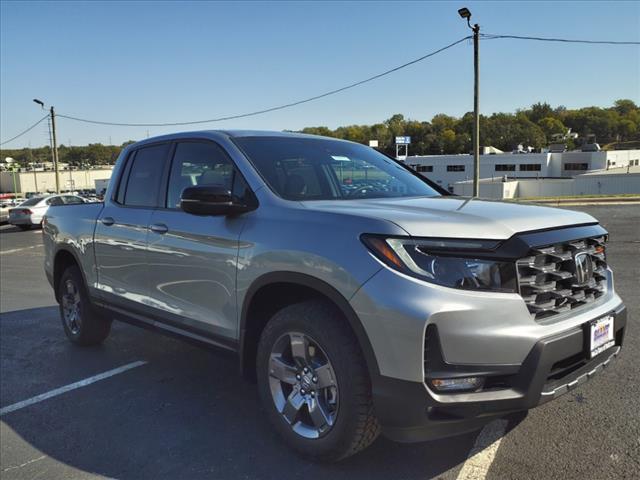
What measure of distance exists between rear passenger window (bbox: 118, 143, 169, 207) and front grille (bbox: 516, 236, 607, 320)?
9.18ft

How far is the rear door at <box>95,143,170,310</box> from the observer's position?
4.13 m

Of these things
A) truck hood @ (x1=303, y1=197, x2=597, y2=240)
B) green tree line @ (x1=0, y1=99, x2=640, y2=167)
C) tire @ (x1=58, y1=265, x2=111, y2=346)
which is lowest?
tire @ (x1=58, y1=265, x2=111, y2=346)

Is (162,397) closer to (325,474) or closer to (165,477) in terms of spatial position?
(165,477)

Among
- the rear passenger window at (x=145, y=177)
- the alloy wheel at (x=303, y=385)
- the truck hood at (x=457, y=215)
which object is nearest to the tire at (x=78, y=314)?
the rear passenger window at (x=145, y=177)

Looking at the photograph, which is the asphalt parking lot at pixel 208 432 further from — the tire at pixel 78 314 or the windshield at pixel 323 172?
the windshield at pixel 323 172

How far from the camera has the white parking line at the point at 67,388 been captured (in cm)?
396

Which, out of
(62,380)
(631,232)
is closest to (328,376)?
(62,380)

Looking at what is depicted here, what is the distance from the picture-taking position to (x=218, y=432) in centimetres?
339

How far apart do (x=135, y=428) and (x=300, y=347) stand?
54.5 inches

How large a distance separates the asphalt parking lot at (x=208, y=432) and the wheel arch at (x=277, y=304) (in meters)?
0.55

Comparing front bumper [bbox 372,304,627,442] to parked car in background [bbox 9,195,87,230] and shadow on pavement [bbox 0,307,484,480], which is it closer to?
shadow on pavement [bbox 0,307,484,480]

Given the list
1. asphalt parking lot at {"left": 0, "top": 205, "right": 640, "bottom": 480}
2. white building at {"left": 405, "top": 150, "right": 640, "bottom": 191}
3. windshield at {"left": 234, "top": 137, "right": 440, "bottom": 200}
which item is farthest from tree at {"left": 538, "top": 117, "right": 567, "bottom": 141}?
asphalt parking lot at {"left": 0, "top": 205, "right": 640, "bottom": 480}

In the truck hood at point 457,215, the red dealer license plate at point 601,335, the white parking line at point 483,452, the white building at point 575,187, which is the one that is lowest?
the white building at point 575,187

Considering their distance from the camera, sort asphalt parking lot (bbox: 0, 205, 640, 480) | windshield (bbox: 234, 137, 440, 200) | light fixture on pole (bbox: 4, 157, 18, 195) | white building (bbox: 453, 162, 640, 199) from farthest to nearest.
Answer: light fixture on pole (bbox: 4, 157, 18, 195) → white building (bbox: 453, 162, 640, 199) → windshield (bbox: 234, 137, 440, 200) → asphalt parking lot (bbox: 0, 205, 640, 480)
